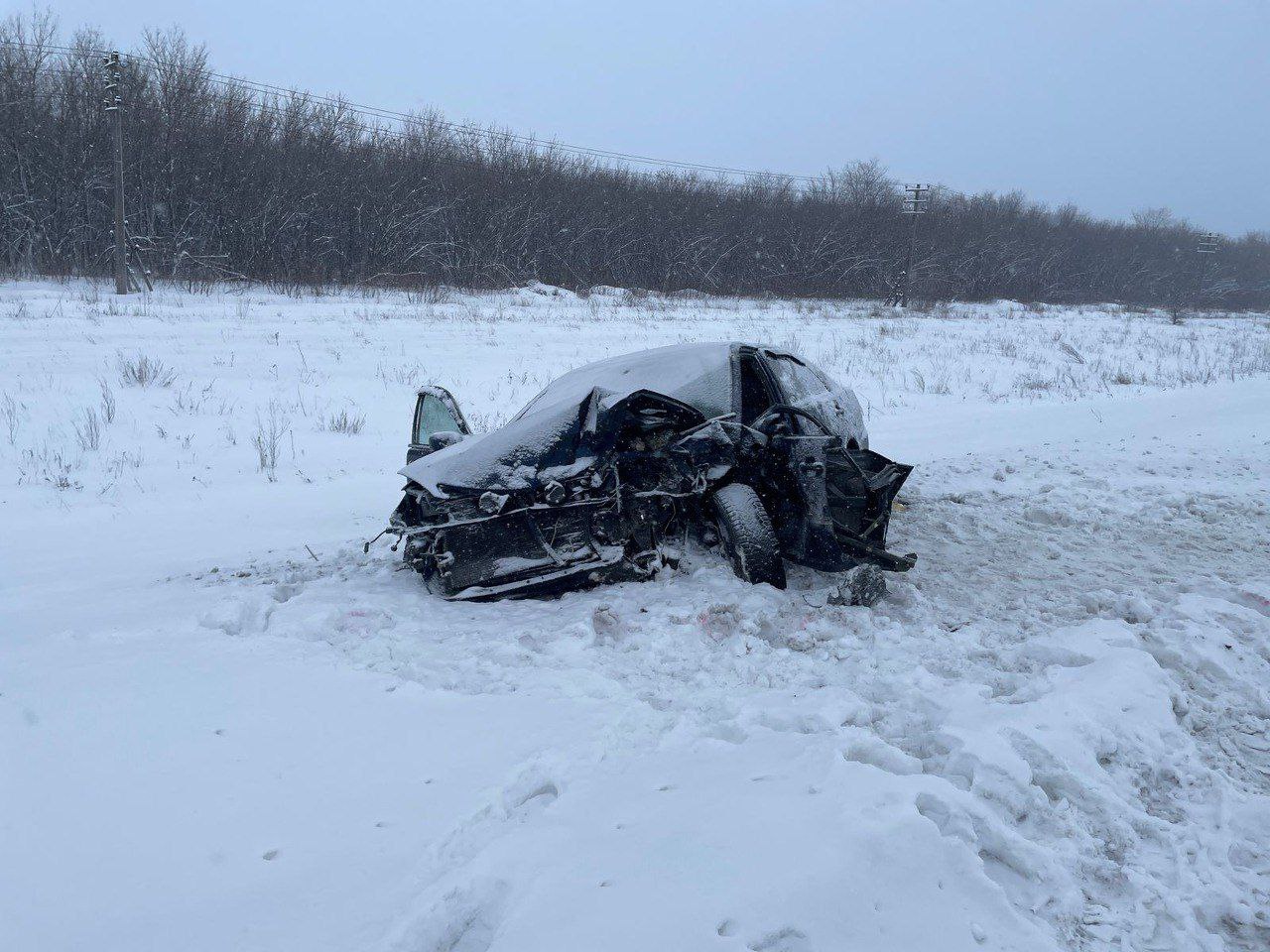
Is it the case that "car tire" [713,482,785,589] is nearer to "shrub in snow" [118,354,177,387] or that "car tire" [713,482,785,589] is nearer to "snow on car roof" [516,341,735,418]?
"snow on car roof" [516,341,735,418]

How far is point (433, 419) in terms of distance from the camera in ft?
19.0

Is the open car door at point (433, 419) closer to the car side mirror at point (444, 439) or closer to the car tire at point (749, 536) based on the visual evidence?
the car side mirror at point (444, 439)

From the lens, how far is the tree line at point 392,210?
913 inches

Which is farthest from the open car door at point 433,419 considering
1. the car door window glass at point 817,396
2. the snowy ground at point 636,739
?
the car door window glass at point 817,396

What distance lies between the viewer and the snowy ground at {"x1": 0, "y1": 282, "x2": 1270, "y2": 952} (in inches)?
83.5

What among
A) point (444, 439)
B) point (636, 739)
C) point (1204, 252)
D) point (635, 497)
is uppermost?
point (1204, 252)

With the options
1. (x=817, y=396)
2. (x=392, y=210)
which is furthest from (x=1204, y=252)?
(x=817, y=396)

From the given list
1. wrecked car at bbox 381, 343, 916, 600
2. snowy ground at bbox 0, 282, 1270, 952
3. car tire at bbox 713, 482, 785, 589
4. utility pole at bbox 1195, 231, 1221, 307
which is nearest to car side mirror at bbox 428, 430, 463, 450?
wrecked car at bbox 381, 343, 916, 600

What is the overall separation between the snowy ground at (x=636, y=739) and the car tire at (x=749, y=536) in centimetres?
12

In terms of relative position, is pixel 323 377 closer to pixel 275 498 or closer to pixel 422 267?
pixel 275 498

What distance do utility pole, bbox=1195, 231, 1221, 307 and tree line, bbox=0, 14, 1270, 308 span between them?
12.0 meters

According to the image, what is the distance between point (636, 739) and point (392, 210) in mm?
28840

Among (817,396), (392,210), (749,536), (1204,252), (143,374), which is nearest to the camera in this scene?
(749,536)

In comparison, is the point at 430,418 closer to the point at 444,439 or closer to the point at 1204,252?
the point at 444,439
